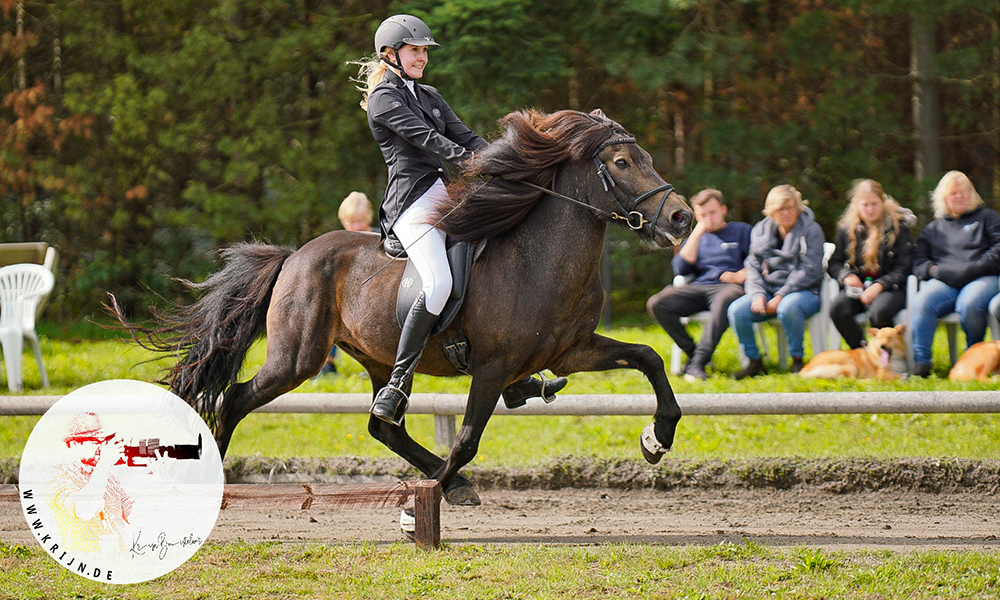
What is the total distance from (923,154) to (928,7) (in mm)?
2623

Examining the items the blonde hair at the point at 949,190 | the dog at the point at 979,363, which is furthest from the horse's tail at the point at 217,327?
the blonde hair at the point at 949,190

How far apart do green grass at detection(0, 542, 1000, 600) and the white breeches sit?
4.04ft

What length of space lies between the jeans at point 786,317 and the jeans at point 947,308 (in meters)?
0.86

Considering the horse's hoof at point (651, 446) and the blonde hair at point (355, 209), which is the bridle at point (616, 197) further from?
the blonde hair at point (355, 209)

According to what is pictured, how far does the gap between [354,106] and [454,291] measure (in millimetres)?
11753

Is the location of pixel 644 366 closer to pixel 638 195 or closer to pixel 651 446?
pixel 651 446

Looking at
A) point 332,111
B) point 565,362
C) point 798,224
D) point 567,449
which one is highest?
point 332,111

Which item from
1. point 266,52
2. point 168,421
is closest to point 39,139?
point 266,52

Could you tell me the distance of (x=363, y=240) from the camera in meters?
5.75

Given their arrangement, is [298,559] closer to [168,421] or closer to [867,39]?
[168,421]

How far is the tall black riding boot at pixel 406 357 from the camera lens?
5.06 meters

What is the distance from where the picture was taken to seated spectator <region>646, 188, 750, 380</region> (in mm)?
9062

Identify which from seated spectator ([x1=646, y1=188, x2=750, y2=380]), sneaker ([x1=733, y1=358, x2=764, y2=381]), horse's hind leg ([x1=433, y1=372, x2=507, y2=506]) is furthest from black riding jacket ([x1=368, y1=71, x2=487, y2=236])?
Result: sneaker ([x1=733, y1=358, x2=764, y2=381])

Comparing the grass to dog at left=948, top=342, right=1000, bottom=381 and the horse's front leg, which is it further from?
dog at left=948, top=342, right=1000, bottom=381
